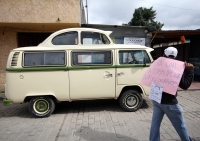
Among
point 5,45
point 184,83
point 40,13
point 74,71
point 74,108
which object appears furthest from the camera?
point 5,45

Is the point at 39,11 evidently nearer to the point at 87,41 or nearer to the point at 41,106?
the point at 87,41

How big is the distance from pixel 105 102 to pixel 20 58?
3.31m

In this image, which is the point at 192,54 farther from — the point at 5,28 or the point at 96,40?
the point at 5,28

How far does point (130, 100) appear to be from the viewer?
17.2 ft

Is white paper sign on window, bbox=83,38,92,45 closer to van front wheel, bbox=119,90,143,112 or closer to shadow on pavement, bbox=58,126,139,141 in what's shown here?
van front wheel, bbox=119,90,143,112

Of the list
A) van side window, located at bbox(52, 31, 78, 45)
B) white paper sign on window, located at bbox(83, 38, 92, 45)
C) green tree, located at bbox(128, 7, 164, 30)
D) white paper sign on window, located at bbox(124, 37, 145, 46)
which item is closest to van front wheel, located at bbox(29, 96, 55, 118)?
van side window, located at bbox(52, 31, 78, 45)

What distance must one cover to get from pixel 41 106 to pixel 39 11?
4.18 m

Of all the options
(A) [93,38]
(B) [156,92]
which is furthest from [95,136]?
(A) [93,38]

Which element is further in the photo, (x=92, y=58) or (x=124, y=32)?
(x=124, y=32)

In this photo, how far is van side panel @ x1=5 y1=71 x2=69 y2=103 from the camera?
4.68 m

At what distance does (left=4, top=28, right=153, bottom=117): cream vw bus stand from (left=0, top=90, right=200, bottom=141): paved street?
0.44 m

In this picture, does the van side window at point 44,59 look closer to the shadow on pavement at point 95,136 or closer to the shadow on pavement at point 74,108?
the shadow on pavement at point 74,108

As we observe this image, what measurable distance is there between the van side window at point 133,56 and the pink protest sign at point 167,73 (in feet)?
7.33

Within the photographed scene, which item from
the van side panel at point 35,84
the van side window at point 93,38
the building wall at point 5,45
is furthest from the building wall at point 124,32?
the van side panel at point 35,84
